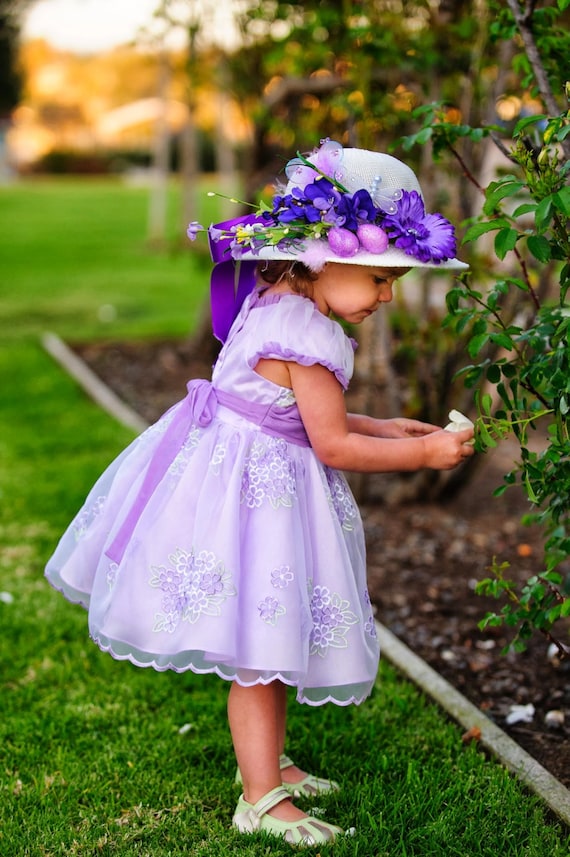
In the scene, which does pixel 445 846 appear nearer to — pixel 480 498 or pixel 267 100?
pixel 480 498

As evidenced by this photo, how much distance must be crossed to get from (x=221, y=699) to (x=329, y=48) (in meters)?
3.12

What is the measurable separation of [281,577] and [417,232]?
786 millimetres

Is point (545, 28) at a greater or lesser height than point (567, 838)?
greater

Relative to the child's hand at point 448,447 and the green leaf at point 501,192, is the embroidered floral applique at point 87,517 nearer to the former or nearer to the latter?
the child's hand at point 448,447

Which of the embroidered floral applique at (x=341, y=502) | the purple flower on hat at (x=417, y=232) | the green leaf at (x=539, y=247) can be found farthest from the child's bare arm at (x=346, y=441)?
the green leaf at (x=539, y=247)

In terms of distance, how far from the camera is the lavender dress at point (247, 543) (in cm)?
224

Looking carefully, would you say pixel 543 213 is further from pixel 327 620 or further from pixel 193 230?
pixel 327 620

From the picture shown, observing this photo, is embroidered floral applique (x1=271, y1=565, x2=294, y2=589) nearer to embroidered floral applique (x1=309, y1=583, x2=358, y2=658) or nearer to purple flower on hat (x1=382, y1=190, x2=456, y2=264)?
embroidered floral applique (x1=309, y1=583, x2=358, y2=658)

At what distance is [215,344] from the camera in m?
7.31

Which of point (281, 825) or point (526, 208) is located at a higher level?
point (526, 208)

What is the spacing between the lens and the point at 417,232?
2193 millimetres

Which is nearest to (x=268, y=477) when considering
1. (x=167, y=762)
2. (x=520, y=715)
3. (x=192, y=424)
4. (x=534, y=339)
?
(x=192, y=424)

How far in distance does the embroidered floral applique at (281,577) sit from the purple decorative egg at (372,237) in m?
A: 0.70

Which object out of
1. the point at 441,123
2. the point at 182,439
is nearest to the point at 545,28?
the point at 441,123
